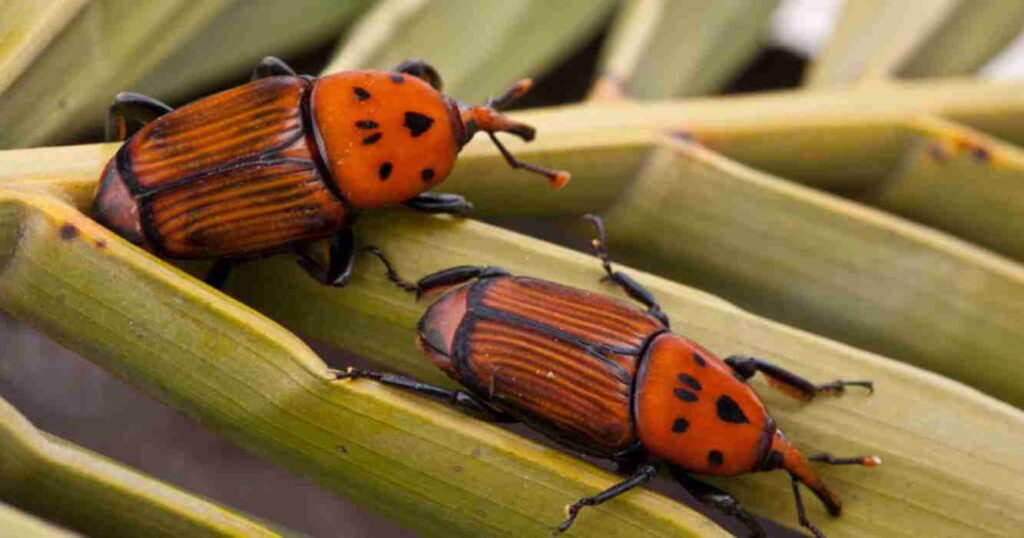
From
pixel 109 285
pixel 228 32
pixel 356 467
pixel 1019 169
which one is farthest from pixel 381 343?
pixel 1019 169

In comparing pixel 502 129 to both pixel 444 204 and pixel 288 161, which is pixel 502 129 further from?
pixel 288 161

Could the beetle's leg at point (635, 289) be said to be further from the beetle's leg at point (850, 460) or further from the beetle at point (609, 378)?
the beetle's leg at point (850, 460)

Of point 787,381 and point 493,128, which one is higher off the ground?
point 493,128

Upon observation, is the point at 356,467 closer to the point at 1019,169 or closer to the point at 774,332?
the point at 774,332

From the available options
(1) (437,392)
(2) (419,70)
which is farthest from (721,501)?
(2) (419,70)

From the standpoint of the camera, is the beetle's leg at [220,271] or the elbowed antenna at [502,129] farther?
the elbowed antenna at [502,129]

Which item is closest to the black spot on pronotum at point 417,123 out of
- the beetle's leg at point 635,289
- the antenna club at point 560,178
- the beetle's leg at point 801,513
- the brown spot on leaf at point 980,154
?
the antenna club at point 560,178
